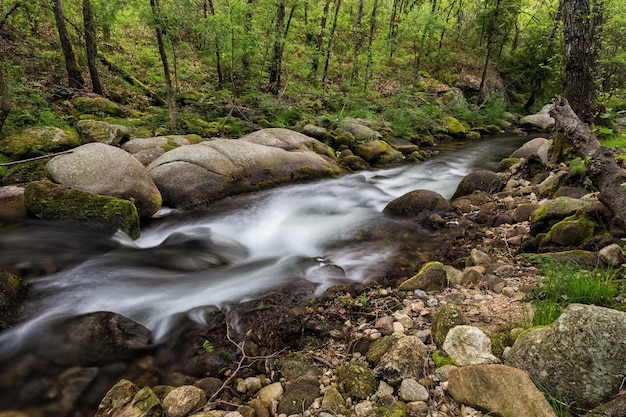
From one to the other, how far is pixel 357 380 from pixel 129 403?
5.58 ft

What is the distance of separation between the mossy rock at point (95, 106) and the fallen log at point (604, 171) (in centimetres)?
1295

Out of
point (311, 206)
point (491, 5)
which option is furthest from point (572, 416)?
point (491, 5)

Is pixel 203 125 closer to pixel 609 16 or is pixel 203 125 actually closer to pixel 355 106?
pixel 355 106

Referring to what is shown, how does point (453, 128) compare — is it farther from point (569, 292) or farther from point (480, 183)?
point (569, 292)

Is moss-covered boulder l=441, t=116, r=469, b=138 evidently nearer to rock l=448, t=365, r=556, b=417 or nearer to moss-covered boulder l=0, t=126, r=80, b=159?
moss-covered boulder l=0, t=126, r=80, b=159

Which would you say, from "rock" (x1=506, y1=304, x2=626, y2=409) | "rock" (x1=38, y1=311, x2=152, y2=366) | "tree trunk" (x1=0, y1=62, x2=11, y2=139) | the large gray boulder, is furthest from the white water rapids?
"tree trunk" (x1=0, y1=62, x2=11, y2=139)

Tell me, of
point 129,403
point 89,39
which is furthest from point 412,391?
point 89,39

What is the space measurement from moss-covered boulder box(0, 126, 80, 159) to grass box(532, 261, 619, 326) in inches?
396

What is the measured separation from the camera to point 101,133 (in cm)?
909

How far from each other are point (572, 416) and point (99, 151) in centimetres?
814

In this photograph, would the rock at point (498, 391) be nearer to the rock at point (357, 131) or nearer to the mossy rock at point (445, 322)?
the mossy rock at point (445, 322)

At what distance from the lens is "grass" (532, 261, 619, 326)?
2.36 meters

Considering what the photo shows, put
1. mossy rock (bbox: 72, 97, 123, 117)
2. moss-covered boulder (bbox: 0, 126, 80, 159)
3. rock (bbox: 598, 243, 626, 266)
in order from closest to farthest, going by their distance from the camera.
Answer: rock (bbox: 598, 243, 626, 266)
moss-covered boulder (bbox: 0, 126, 80, 159)
mossy rock (bbox: 72, 97, 123, 117)

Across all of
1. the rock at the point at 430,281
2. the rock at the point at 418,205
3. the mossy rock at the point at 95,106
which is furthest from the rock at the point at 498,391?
the mossy rock at the point at 95,106
